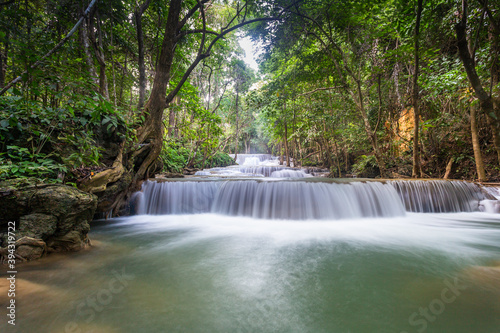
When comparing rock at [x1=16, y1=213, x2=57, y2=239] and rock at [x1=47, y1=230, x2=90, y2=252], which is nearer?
rock at [x1=16, y1=213, x2=57, y2=239]

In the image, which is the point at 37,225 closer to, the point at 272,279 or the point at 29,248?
the point at 29,248

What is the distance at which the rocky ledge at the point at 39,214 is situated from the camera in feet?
7.26

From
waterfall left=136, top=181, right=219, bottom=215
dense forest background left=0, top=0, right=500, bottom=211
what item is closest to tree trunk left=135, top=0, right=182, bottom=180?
dense forest background left=0, top=0, right=500, bottom=211

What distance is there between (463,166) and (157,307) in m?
10.4

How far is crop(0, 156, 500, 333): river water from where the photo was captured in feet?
4.90

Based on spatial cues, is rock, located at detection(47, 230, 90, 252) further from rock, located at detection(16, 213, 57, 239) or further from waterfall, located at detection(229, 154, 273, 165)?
waterfall, located at detection(229, 154, 273, 165)

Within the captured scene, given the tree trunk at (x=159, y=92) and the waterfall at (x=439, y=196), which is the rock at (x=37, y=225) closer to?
the tree trunk at (x=159, y=92)

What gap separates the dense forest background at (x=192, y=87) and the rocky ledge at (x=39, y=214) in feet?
0.71

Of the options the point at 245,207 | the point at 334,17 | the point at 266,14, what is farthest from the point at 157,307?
the point at 334,17

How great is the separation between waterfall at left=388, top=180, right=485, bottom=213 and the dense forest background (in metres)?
1.01

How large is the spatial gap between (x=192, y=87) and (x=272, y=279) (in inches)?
292

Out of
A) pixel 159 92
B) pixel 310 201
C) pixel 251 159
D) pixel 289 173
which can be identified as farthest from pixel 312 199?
pixel 251 159

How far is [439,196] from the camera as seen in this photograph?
5.80 m

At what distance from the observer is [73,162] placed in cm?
280
